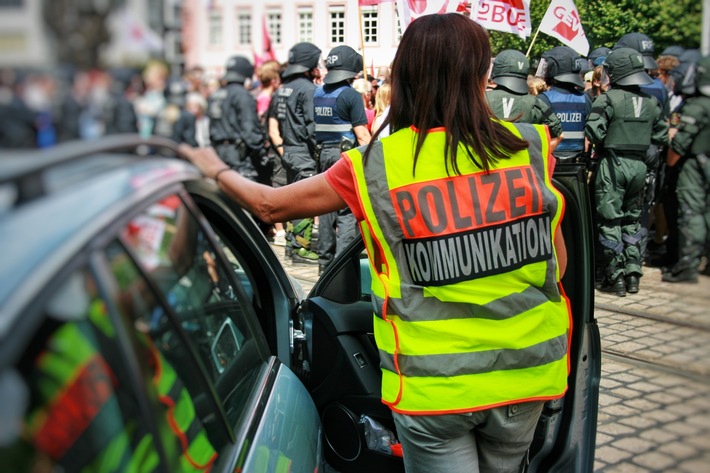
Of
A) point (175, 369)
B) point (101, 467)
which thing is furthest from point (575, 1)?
point (101, 467)

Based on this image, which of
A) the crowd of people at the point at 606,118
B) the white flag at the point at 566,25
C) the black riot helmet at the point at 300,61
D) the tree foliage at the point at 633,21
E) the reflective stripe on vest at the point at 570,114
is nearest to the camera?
the tree foliage at the point at 633,21

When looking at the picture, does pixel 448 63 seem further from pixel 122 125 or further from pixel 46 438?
pixel 46 438

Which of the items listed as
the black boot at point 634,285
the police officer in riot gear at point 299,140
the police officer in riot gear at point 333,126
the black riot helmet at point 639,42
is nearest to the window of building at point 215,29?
the black riot helmet at point 639,42

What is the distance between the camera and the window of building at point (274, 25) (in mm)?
2357

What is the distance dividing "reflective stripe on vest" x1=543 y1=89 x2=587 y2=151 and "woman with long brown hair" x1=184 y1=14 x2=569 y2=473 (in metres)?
5.77

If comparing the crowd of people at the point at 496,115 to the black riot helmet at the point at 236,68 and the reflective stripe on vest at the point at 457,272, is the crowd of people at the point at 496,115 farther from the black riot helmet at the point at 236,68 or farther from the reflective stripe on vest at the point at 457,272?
the reflective stripe on vest at the point at 457,272

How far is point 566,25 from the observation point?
11.1 ft

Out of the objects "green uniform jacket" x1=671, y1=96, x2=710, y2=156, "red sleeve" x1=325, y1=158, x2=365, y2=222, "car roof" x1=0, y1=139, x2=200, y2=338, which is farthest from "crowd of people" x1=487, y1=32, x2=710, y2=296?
"car roof" x1=0, y1=139, x2=200, y2=338

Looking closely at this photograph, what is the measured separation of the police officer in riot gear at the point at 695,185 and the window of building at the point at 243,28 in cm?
106

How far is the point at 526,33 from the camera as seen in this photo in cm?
434

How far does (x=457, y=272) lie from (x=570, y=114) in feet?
20.2

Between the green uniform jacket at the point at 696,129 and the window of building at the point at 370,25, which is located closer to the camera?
the green uniform jacket at the point at 696,129

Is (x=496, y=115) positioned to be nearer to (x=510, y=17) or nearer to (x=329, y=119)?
(x=510, y=17)

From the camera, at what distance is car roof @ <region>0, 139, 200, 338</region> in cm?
89
